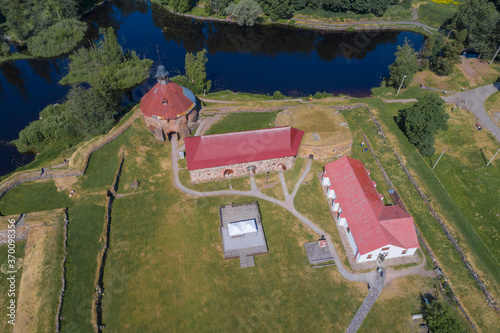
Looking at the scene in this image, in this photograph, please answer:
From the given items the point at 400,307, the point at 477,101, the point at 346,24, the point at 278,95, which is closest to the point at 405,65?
the point at 477,101

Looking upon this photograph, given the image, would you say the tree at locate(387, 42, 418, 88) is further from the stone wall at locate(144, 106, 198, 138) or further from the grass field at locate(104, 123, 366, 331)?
the stone wall at locate(144, 106, 198, 138)

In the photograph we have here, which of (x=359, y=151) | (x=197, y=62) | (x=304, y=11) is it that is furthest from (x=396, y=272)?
(x=304, y=11)

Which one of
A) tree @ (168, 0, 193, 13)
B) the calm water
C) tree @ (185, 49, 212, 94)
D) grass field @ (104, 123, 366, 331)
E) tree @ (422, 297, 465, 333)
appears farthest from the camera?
tree @ (168, 0, 193, 13)

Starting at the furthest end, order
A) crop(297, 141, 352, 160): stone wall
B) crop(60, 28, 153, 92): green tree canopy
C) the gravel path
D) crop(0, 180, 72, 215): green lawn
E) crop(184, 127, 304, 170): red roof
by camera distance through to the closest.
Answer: crop(60, 28, 153, 92): green tree canopy → crop(297, 141, 352, 160): stone wall → crop(184, 127, 304, 170): red roof → crop(0, 180, 72, 215): green lawn → the gravel path

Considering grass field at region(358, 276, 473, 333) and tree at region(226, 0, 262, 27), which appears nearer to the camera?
grass field at region(358, 276, 473, 333)

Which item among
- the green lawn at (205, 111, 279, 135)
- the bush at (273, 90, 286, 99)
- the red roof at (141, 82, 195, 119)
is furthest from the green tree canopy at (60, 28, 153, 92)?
the bush at (273, 90, 286, 99)
